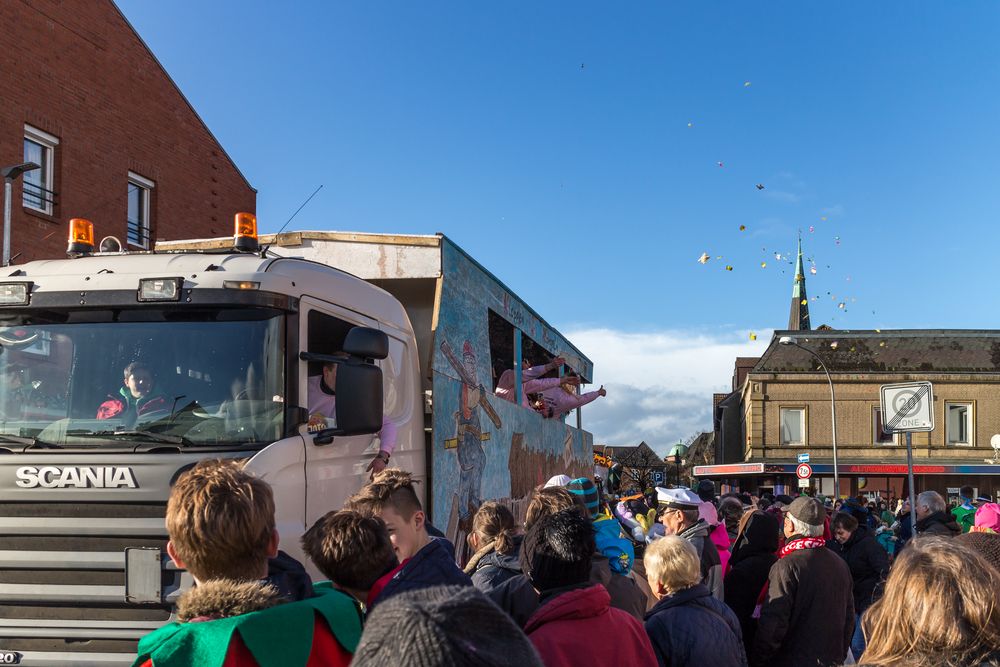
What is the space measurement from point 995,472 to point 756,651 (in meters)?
47.0

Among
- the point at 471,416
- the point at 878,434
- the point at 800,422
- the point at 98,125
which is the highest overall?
the point at 98,125

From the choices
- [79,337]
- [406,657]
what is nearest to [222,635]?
[406,657]

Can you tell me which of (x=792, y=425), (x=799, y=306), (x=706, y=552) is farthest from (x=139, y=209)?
(x=799, y=306)

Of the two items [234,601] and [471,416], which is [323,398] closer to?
[471,416]

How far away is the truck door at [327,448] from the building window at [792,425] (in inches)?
1864

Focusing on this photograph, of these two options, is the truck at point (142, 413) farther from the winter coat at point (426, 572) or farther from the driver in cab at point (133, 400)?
the winter coat at point (426, 572)

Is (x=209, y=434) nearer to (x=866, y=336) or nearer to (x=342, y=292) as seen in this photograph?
(x=342, y=292)

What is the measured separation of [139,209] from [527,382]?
13.0 meters

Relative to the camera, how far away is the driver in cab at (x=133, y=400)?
546cm

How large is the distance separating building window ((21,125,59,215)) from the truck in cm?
1286

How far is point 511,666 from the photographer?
1.31 m

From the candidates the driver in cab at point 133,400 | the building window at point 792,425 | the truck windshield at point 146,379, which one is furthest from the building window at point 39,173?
the building window at point 792,425

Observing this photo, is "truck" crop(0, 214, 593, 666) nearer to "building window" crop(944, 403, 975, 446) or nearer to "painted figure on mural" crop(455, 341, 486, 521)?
"painted figure on mural" crop(455, 341, 486, 521)

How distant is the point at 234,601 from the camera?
260 cm
